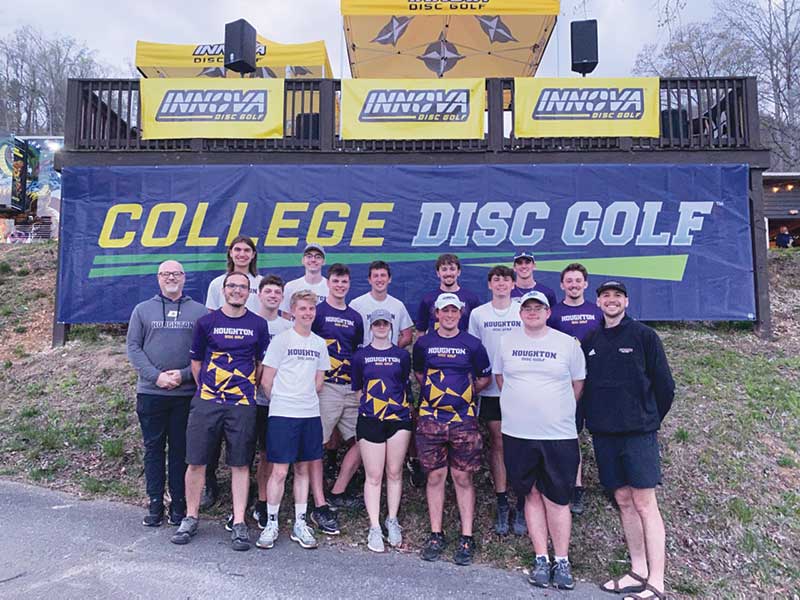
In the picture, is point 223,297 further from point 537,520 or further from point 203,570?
point 537,520

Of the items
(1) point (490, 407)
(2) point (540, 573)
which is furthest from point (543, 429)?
(2) point (540, 573)

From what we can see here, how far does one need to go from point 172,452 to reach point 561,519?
277cm

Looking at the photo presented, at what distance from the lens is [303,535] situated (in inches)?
141

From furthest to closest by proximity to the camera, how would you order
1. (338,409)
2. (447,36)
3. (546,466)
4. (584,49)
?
1. (447,36)
2. (584,49)
3. (338,409)
4. (546,466)

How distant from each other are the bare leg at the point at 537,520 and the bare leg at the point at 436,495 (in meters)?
0.60

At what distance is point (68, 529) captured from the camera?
377cm

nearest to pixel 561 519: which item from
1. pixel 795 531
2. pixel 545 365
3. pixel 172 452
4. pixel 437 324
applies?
pixel 545 365

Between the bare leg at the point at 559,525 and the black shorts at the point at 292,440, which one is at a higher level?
the black shorts at the point at 292,440

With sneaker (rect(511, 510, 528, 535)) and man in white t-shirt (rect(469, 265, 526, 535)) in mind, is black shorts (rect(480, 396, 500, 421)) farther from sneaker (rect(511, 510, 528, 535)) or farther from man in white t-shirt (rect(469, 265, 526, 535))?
sneaker (rect(511, 510, 528, 535))

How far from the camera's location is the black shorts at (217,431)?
3.54 m

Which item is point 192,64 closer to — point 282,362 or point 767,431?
point 282,362

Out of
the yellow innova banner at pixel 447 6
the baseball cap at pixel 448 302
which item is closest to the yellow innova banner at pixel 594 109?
the yellow innova banner at pixel 447 6

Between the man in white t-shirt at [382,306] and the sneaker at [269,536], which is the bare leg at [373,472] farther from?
the man in white t-shirt at [382,306]

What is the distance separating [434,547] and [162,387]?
2.21 metres
